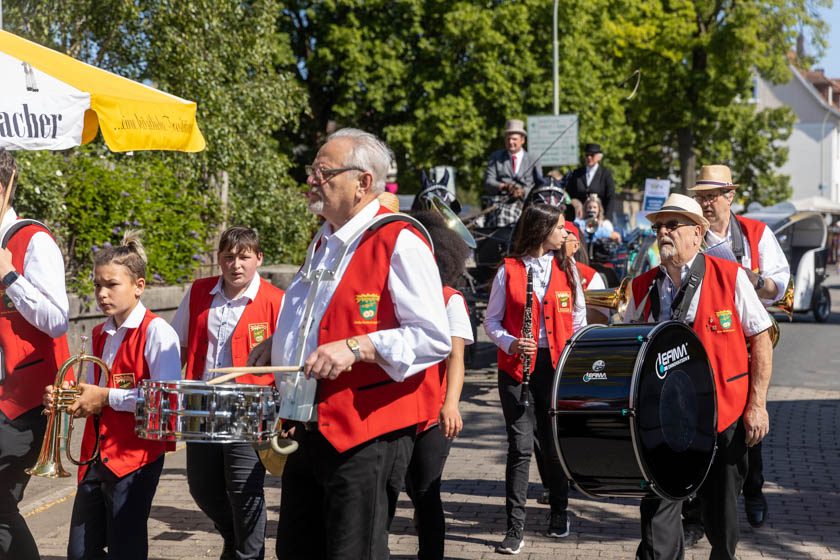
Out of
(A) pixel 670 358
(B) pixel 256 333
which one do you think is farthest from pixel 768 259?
(B) pixel 256 333

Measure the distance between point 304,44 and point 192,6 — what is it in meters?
17.7

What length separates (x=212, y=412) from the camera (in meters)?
3.45

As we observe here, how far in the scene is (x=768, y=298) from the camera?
6219 millimetres

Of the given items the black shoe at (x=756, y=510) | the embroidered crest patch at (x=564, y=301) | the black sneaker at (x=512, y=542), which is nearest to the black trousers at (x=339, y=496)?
the black sneaker at (x=512, y=542)

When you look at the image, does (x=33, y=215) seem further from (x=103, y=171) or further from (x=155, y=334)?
(x=155, y=334)

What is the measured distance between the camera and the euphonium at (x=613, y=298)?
18.4 feet

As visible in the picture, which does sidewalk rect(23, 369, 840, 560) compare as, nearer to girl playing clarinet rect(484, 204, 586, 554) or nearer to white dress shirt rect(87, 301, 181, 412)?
girl playing clarinet rect(484, 204, 586, 554)

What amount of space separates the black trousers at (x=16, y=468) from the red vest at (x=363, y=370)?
150 cm

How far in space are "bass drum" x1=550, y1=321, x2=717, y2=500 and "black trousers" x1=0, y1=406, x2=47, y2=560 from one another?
2108mm

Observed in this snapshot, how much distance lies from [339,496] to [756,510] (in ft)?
12.3

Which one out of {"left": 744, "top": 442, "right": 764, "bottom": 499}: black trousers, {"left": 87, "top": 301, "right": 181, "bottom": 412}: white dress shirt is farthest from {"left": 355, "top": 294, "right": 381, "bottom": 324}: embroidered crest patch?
{"left": 744, "top": 442, "right": 764, "bottom": 499}: black trousers

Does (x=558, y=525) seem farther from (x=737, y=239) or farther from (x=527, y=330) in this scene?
(x=737, y=239)

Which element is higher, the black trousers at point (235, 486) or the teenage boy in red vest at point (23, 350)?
the teenage boy in red vest at point (23, 350)

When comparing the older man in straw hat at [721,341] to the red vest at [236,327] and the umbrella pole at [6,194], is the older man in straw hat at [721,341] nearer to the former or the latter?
the red vest at [236,327]
